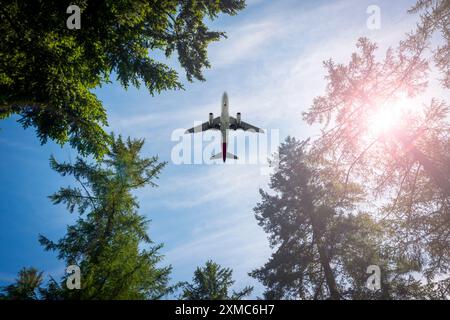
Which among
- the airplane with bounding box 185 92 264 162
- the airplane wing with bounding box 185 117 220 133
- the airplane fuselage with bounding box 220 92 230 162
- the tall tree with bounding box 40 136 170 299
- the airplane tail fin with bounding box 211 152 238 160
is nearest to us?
the tall tree with bounding box 40 136 170 299

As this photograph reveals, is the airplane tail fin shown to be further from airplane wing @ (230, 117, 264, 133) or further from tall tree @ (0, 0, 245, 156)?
tall tree @ (0, 0, 245, 156)

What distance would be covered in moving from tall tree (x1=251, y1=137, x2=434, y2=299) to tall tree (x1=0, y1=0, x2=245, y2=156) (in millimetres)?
7634

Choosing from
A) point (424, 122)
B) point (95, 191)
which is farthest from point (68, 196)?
point (424, 122)

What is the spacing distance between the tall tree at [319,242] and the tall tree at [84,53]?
763 cm

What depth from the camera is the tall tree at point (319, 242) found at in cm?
1261

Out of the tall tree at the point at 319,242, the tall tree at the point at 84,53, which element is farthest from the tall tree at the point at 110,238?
the tall tree at the point at 319,242

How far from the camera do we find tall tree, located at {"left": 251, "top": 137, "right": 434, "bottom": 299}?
12609mm

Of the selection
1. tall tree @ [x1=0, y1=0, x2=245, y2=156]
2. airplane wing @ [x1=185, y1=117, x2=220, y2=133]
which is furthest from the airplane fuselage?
tall tree @ [x1=0, y1=0, x2=245, y2=156]

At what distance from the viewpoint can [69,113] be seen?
28.4ft

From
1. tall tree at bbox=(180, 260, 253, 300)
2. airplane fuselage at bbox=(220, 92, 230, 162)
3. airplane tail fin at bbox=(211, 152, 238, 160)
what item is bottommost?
tall tree at bbox=(180, 260, 253, 300)

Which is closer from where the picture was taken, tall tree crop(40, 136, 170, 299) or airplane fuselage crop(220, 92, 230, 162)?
tall tree crop(40, 136, 170, 299)

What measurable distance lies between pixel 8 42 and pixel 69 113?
8.29 feet

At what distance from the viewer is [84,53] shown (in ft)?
27.7

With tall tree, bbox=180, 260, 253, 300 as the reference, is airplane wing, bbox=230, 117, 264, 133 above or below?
above
